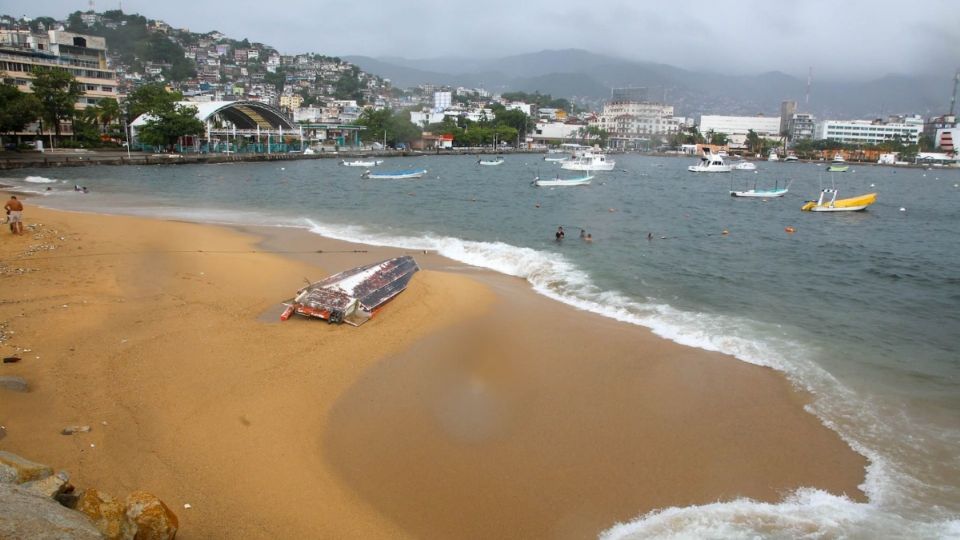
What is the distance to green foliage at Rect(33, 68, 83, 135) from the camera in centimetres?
6481

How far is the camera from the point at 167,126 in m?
76.6

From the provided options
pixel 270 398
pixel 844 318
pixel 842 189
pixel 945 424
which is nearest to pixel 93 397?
Result: pixel 270 398

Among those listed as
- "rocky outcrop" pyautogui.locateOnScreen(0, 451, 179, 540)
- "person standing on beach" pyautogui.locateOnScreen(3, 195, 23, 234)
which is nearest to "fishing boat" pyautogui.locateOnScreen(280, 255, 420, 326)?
"rocky outcrop" pyautogui.locateOnScreen(0, 451, 179, 540)

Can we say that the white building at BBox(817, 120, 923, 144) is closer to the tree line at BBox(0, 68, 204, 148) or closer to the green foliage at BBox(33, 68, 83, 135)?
the tree line at BBox(0, 68, 204, 148)

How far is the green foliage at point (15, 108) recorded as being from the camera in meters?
56.5

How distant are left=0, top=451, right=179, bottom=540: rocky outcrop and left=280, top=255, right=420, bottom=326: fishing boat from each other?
7.13 metres

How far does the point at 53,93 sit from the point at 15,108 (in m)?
10.8

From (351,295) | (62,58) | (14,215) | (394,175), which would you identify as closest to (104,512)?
(351,295)

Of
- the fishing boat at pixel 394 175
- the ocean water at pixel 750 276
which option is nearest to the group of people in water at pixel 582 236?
the ocean water at pixel 750 276

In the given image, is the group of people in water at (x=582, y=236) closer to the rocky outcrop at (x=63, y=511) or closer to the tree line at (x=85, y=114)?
the rocky outcrop at (x=63, y=511)

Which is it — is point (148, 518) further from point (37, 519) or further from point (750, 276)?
point (750, 276)

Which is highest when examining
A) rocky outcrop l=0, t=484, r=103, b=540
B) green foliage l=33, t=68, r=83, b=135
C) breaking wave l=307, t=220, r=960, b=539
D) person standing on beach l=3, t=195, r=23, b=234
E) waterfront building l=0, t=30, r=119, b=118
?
waterfront building l=0, t=30, r=119, b=118

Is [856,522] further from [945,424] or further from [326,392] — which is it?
[326,392]

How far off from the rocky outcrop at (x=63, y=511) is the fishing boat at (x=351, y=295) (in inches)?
281
